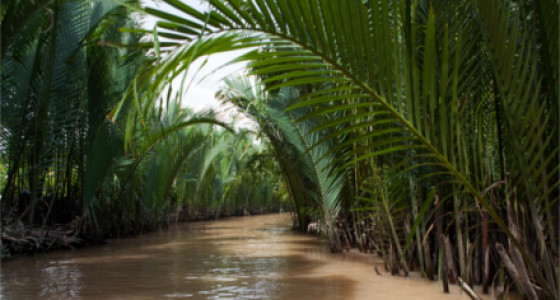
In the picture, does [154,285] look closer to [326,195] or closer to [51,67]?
[326,195]

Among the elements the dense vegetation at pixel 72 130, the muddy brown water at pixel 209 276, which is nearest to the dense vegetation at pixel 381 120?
the dense vegetation at pixel 72 130

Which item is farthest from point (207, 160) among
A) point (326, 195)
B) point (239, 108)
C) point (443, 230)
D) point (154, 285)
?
point (443, 230)

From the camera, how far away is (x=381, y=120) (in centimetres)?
164

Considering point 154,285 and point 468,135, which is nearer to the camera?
point 468,135

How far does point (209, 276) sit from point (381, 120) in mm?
3353

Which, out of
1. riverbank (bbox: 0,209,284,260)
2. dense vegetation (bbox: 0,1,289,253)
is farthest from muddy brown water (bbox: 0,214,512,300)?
dense vegetation (bbox: 0,1,289,253)

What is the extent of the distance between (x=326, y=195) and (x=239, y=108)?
10.5 feet

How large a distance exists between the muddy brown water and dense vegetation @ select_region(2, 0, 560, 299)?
0.37 meters

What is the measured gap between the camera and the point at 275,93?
817cm

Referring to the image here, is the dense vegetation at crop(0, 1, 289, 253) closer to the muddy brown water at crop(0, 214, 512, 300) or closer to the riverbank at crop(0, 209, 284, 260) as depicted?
the riverbank at crop(0, 209, 284, 260)

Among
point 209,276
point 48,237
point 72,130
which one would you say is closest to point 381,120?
point 209,276

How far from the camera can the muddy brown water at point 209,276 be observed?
142 inches

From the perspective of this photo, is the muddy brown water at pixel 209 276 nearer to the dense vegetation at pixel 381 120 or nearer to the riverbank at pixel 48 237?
the riverbank at pixel 48 237

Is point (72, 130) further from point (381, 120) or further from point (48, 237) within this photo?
point (381, 120)
